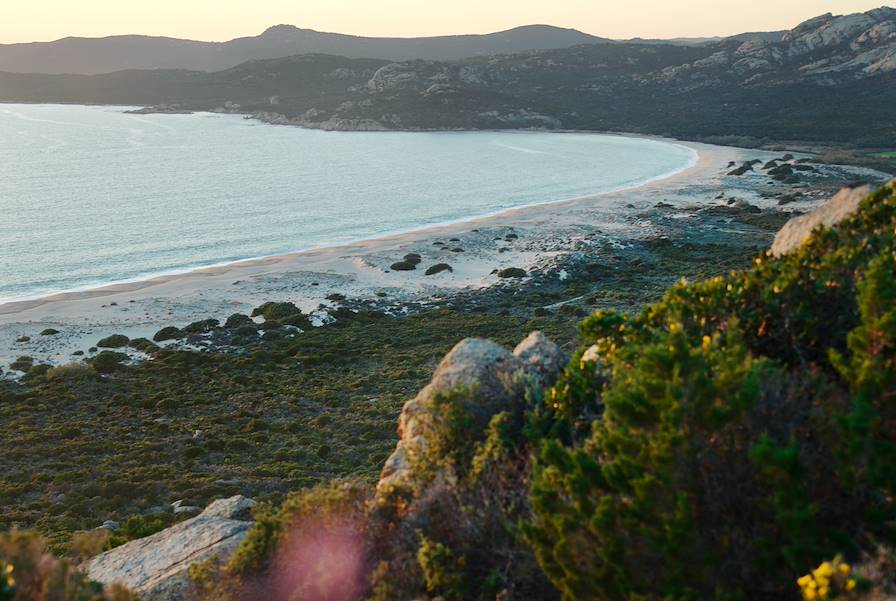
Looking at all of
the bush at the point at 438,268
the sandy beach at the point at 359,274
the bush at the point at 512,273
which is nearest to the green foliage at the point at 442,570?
the sandy beach at the point at 359,274

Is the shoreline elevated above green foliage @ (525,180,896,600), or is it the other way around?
green foliage @ (525,180,896,600)

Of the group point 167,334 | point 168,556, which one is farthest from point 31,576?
point 167,334

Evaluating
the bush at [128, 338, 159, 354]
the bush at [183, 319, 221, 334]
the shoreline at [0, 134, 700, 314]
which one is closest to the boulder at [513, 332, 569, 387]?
the bush at [128, 338, 159, 354]

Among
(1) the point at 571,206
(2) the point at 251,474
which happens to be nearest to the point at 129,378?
(2) the point at 251,474

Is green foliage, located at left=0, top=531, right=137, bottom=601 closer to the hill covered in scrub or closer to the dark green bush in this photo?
the hill covered in scrub

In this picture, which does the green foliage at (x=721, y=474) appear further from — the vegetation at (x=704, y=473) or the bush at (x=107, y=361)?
the bush at (x=107, y=361)

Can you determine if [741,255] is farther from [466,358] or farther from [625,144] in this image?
[625,144]

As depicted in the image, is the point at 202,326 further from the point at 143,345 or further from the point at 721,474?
the point at 721,474
